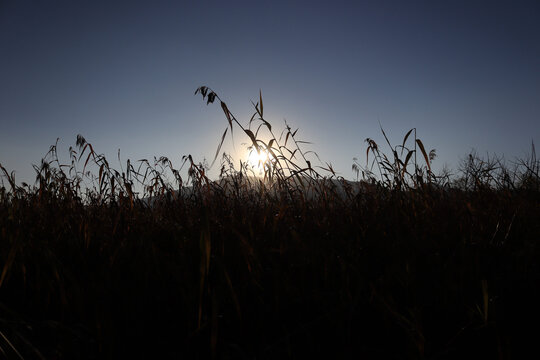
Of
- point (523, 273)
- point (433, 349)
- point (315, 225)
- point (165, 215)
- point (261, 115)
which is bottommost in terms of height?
point (433, 349)

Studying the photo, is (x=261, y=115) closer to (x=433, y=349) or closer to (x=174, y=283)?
(x=174, y=283)

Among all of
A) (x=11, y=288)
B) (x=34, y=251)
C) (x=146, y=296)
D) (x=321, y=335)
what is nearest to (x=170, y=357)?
(x=146, y=296)

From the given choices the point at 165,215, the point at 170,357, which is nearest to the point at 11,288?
the point at 170,357

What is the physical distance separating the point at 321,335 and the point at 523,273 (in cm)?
82

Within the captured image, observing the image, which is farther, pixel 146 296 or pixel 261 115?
pixel 261 115

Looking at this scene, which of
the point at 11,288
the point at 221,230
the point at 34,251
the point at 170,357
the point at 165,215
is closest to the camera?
the point at 170,357

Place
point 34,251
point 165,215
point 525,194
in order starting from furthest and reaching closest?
point 525,194 < point 165,215 < point 34,251

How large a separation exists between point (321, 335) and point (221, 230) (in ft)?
2.38

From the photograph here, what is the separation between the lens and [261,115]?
141 centimetres

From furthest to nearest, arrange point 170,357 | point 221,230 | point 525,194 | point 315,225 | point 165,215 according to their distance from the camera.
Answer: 1. point 525,194
2. point 165,215
3. point 315,225
4. point 221,230
5. point 170,357

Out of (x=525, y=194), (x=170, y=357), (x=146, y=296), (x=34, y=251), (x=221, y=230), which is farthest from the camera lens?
(x=525, y=194)

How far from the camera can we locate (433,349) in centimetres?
71

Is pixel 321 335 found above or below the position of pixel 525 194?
below

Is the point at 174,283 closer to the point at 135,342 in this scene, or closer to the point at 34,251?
the point at 135,342
